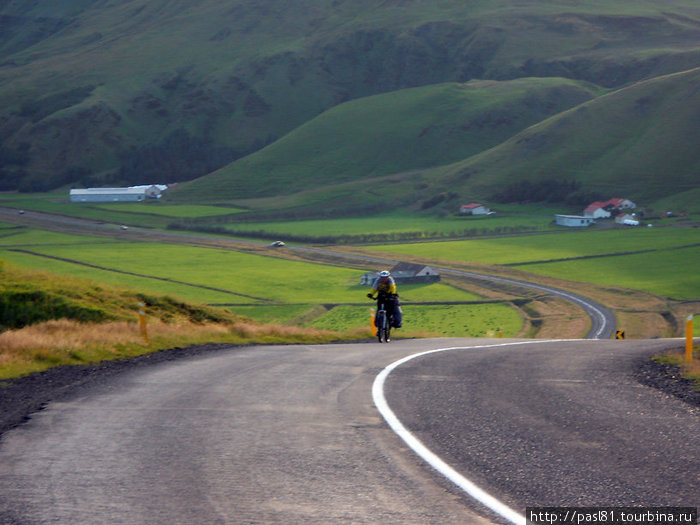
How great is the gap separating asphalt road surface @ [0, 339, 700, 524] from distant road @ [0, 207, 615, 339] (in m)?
46.0

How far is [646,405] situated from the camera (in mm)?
10766

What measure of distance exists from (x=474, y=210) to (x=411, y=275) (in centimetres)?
7186

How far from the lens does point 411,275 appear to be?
274 feet

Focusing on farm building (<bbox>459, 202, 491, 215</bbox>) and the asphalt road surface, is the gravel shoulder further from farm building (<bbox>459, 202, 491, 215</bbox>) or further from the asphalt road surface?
farm building (<bbox>459, 202, 491, 215</bbox>)

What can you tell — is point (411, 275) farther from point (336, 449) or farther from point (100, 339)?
point (336, 449)

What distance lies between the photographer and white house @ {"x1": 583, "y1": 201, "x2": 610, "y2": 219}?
140375 millimetres

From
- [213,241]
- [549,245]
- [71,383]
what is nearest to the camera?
[71,383]

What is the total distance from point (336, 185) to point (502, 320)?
453ft

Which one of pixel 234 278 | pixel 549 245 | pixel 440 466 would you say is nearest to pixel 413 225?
pixel 549 245

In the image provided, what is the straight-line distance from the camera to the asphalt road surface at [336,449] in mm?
6633

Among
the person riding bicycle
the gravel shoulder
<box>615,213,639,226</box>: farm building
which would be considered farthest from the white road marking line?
<box>615,213,639,226</box>: farm building

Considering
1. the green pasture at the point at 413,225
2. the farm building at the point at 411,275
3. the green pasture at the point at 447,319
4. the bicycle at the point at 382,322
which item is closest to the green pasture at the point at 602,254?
the farm building at the point at 411,275

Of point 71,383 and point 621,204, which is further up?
point 621,204

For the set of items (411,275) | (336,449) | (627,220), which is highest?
(627,220)
